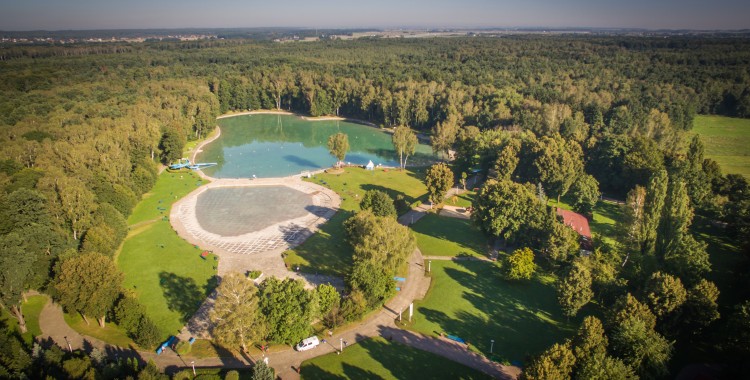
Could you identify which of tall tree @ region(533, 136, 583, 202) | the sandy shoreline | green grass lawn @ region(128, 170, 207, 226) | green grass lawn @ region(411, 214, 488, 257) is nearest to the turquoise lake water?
the sandy shoreline

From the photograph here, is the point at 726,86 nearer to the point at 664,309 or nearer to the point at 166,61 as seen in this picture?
the point at 664,309

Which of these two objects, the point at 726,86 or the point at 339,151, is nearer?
the point at 339,151

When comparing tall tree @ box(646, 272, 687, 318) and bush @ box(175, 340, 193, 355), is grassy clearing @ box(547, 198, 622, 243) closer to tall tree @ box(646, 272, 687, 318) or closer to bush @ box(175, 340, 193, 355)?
tall tree @ box(646, 272, 687, 318)

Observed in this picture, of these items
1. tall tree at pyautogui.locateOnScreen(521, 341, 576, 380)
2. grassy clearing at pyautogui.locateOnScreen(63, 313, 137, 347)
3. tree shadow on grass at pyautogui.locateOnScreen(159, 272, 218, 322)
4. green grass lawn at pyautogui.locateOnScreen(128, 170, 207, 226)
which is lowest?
grassy clearing at pyautogui.locateOnScreen(63, 313, 137, 347)

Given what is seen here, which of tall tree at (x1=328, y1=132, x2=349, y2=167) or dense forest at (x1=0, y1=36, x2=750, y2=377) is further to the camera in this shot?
tall tree at (x1=328, y1=132, x2=349, y2=167)

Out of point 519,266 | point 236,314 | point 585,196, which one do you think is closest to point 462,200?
point 585,196

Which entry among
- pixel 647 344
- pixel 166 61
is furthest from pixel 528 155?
pixel 166 61
